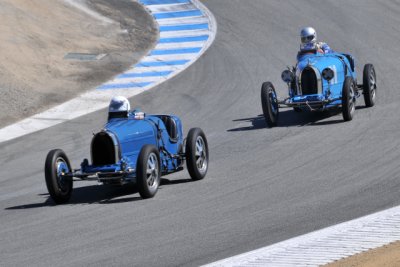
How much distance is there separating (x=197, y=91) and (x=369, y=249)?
→ 45.3 ft

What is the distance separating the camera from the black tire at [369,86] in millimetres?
19453

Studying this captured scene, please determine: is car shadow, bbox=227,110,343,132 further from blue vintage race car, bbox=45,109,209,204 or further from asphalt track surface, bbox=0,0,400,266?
blue vintage race car, bbox=45,109,209,204

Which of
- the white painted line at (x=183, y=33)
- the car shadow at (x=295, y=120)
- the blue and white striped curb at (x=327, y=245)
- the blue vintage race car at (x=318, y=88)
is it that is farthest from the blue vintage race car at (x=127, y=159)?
the white painted line at (x=183, y=33)

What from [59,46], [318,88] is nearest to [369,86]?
[318,88]

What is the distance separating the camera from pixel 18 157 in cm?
1842

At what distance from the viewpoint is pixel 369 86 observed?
19.4 m

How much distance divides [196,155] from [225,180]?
0.62m

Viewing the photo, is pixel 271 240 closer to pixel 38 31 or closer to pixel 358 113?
pixel 358 113

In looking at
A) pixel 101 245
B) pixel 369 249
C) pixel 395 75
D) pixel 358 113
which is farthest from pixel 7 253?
pixel 395 75

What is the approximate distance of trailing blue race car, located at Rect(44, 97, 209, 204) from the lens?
13.6m

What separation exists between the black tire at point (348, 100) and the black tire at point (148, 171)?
5463 millimetres

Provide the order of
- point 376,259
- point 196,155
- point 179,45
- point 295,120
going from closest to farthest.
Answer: point 376,259 < point 196,155 < point 295,120 < point 179,45

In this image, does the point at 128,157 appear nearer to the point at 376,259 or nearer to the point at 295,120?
the point at 376,259

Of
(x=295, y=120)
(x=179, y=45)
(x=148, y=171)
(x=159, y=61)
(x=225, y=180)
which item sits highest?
(x=179, y=45)
